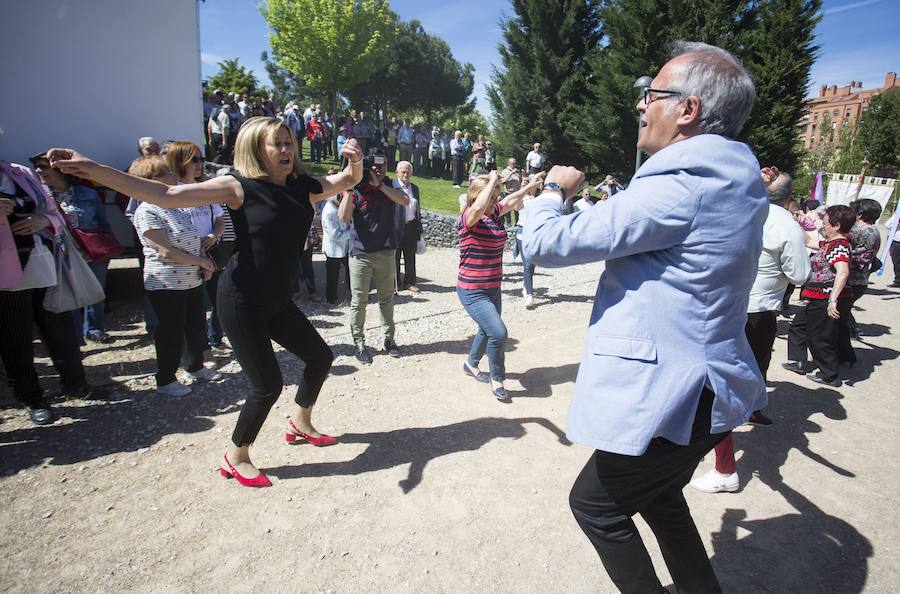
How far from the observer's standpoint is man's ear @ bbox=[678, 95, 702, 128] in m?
1.66

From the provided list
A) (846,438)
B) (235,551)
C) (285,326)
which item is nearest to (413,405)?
(285,326)

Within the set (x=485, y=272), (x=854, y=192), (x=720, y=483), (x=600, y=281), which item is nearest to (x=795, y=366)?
(x=720, y=483)

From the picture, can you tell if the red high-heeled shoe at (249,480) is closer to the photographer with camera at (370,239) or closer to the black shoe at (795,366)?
the photographer with camera at (370,239)

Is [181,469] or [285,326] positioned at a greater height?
[285,326]

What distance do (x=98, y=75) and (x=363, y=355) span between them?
16.5 ft

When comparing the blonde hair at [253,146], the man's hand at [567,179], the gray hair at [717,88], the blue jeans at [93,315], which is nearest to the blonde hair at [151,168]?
the blonde hair at [253,146]

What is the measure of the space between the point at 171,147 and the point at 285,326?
7.51 ft

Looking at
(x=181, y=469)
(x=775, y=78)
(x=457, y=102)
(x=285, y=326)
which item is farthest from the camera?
(x=457, y=102)

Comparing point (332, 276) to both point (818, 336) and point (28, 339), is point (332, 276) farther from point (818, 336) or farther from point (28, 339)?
point (818, 336)

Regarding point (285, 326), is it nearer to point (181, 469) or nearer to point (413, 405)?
point (181, 469)

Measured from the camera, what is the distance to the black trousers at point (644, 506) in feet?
5.85

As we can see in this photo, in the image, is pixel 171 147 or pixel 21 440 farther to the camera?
pixel 171 147

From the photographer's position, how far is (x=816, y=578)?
268 centimetres

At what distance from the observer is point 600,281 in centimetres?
185
